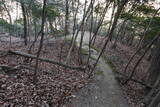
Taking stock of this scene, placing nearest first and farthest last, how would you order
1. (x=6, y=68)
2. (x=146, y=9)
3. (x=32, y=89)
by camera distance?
(x=32, y=89)
(x=6, y=68)
(x=146, y=9)

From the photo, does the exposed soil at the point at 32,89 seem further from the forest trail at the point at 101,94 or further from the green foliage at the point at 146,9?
the green foliage at the point at 146,9

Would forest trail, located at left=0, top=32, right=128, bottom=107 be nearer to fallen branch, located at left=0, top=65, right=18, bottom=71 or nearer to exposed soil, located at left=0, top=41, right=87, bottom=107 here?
exposed soil, located at left=0, top=41, right=87, bottom=107

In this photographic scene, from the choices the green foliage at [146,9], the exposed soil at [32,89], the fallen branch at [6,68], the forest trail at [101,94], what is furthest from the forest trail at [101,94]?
the green foliage at [146,9]

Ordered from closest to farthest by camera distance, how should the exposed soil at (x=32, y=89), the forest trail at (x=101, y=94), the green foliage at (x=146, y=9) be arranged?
the exposed soil at (x=32, y=89), the forest trail at (x=101, y=94), the green foliage at (x=146, y=9)

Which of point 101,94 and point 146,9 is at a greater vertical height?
point 146,9

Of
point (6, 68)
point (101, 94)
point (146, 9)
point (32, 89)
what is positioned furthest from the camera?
point (146, 9)

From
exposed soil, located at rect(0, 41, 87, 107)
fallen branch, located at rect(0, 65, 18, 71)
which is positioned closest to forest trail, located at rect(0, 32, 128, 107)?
exposed soil, located at rect(0, 41, 87, 107)

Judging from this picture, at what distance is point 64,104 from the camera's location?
169 inches

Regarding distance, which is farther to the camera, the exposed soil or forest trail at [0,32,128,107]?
forest trail at [0,32,128,107]

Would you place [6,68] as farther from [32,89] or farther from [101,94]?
[101,94]

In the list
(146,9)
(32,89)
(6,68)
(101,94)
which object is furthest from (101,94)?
(146,9)

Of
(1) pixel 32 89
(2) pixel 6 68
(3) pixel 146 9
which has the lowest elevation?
(1) pixel 32 89

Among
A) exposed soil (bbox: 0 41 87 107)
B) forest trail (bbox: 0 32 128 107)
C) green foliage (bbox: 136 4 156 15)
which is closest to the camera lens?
exposed soil (bbox: 0 41 87 107)

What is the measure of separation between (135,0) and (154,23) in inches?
98.2
